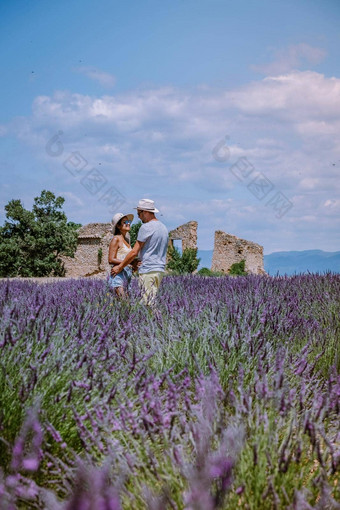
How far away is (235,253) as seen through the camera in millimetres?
25531

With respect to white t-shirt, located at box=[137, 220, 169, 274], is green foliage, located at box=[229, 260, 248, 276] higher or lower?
higher

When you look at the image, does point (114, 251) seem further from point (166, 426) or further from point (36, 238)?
point (36, 238)

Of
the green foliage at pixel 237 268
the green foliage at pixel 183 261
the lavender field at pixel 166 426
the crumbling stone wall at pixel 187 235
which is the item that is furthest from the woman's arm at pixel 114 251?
the crumbling stone wall at pixel 187 235

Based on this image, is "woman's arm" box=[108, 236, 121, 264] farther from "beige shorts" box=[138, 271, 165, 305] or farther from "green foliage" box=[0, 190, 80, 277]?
"green foliage" box=[0, 190, 80, 277]

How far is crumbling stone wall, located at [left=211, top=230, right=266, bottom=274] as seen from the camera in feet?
83.0

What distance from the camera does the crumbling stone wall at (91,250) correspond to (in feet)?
86.0

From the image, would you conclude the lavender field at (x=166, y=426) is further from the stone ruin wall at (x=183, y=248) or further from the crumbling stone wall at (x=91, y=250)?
the crumbling stone wall at (x=91, y=250)

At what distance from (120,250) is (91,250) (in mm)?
21101

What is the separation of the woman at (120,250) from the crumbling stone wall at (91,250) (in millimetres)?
20201

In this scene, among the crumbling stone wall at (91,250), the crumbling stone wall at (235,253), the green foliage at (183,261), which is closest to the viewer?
the green foliage at (183,261)

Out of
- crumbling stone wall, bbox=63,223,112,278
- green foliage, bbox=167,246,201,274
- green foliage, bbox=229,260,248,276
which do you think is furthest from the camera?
→ crumbling stone wall, bbox=63,223,112,278

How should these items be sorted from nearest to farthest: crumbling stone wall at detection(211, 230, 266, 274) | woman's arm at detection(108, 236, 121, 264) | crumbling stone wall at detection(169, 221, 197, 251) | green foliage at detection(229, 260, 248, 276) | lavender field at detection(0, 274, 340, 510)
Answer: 1. lavender field at detection(0, 274, 340, 510)
2. woman's arm at detection(108, 236, 121, 264)
3. green foliage at detection(229, 260, 248, 276)
4. crumbling stone wall at detection(211, 230, 266, 274)
5. crumbling stone wall at detection(169, 221, 197, 251)

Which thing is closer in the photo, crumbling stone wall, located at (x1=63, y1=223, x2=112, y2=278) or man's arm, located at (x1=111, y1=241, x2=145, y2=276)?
man's arm, located at (x1=111, y1=241, x2=145, y2=276)

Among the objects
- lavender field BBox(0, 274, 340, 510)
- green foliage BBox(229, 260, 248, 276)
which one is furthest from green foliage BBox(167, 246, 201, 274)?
lavender field BBox(0, 274, 340, 510)
